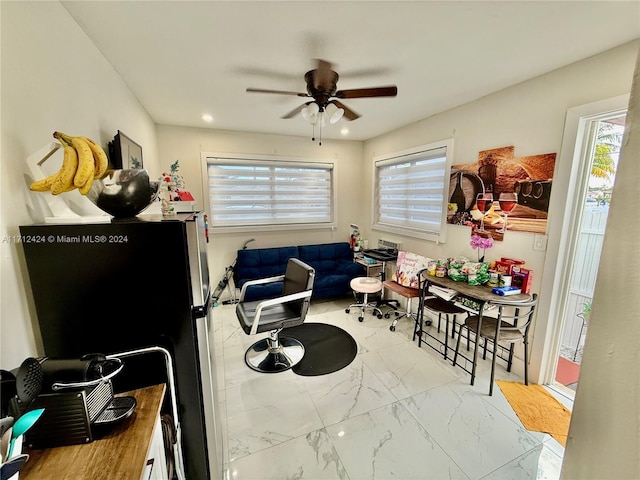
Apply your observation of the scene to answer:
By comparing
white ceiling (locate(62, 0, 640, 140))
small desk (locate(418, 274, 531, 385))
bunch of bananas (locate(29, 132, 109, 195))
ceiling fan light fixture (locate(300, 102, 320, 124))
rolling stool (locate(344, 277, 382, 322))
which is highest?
white ceiling (locate(62, 0, 640, 140))

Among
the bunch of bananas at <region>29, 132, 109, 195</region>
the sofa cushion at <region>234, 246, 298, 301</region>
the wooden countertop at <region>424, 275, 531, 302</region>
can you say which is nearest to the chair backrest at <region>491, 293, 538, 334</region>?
the wooden countertop at <region>424, 275, 531, 302</region>

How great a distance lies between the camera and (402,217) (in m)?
3.76

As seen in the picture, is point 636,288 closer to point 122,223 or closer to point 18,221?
point 122,223

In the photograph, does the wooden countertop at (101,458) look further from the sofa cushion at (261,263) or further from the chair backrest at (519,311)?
the sofa cushion at (261,263)

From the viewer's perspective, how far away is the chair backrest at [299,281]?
7.44 ft

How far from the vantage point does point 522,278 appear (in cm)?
219

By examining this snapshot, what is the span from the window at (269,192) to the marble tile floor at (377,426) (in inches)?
83.6

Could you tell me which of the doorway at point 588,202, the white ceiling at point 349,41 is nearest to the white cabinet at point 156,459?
the white ceiling at point 349,41

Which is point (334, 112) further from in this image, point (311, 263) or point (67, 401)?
point (311, 263)

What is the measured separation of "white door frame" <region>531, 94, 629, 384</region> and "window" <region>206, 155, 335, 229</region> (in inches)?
116

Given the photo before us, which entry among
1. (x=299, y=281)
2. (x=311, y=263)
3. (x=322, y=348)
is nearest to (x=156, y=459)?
(x=299, y=281)

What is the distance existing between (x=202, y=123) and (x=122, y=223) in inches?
115

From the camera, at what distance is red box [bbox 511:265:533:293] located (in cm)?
217

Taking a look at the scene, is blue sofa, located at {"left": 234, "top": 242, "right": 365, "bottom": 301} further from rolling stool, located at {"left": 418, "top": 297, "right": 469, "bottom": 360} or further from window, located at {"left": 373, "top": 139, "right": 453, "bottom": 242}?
rolling stool, located at {"left": 418, "top": 297, "right": 469, "bottom": 360}
